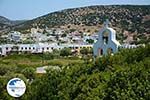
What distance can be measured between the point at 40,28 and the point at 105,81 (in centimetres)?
14844

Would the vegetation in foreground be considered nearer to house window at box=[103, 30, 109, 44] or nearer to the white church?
the white church

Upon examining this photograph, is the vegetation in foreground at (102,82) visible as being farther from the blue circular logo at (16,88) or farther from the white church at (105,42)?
the white church at (105,42)

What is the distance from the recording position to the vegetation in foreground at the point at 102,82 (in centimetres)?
1517

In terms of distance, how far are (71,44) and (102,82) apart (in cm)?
8490

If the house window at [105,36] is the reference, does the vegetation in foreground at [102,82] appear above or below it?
below

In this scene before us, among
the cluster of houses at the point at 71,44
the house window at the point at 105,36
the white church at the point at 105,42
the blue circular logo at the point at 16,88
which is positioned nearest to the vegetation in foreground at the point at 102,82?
the blue circular logo at the point at 16,88

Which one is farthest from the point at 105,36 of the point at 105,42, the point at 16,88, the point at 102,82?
the point at 16,88

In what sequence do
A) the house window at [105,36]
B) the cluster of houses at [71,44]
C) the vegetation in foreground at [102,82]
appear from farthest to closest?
1. the house window at [105,36]
2. the cluster of houses at [71,44]
3. the vegetation in foreground at [102,82]

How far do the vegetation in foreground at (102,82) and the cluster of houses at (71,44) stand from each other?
8394mm

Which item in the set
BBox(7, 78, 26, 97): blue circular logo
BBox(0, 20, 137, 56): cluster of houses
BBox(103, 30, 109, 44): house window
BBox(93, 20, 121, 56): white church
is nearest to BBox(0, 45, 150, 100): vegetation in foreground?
BBox(7, 78, 26, 97): blue circular logo

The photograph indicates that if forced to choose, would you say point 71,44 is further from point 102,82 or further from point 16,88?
point 16,88

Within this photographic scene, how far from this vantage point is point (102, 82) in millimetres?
17141

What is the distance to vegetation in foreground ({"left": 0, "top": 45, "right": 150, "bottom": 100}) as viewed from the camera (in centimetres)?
1517

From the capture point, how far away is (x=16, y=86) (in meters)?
13.8
